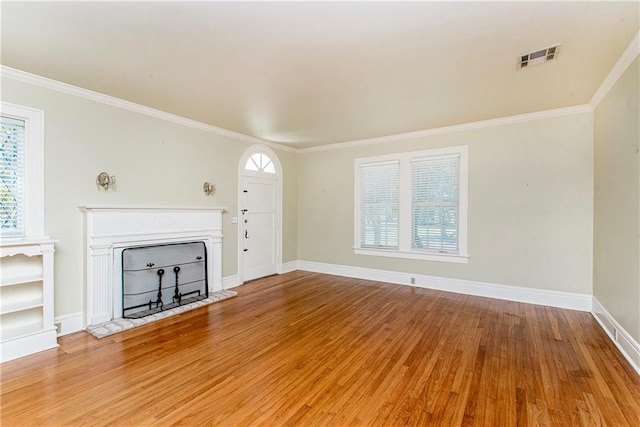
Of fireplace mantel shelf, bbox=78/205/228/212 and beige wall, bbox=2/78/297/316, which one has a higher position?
beige wall, bbox=2/78/297/316

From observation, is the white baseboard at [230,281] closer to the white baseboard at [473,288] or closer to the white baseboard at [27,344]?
the white baseboard at [473,288]

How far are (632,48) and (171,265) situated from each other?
5.46 m

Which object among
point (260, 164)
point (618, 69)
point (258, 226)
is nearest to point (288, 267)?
point (258, 226)

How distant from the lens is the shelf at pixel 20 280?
2.73 m

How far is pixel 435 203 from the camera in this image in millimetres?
5012

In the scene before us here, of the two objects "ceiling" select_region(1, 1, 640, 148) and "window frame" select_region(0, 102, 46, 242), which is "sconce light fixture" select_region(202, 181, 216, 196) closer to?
"ceiling" select_region(1, 1, 640, 148)

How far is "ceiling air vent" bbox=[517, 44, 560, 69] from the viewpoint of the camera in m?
2.51

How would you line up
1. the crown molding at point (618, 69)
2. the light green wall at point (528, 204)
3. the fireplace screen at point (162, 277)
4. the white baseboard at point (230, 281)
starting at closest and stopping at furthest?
1. the crown molding at point (618, 69)
2. the fireplace screen at point (162, 277)
3. the light green wall at point (528, 204)
4. the white baseboard at point (230, 281)

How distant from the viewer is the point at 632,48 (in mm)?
2445

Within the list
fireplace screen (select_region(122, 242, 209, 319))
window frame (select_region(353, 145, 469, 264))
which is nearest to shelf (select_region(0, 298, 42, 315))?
fireplace screen (select_region(122, 242, 209, 319))

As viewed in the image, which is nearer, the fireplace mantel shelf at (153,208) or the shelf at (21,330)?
the shelf at (21,330)

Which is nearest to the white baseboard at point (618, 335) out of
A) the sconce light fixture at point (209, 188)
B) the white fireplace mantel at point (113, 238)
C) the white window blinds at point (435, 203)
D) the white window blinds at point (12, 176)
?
the white window blinds at point (435, 203)

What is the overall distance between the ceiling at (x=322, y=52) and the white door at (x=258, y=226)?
6.21 feet

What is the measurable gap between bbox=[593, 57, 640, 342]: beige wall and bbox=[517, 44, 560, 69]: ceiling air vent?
0.68 m
